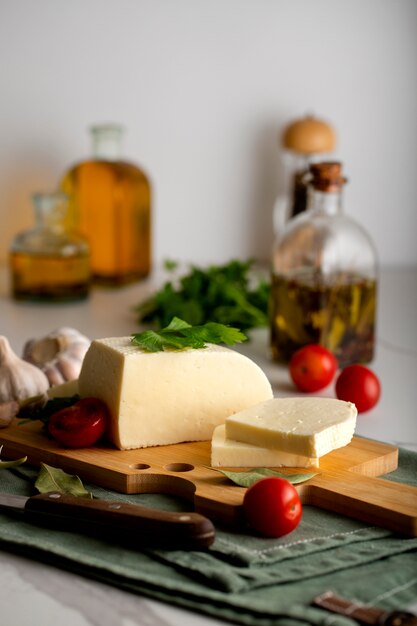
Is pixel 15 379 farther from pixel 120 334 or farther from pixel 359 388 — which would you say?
pixel 120 334

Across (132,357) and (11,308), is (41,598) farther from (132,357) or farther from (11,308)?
(11,308)

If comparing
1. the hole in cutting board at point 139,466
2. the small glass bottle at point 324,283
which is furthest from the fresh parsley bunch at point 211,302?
the hole in cutting board at point 139,466

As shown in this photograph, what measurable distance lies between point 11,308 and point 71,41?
748 millimetres

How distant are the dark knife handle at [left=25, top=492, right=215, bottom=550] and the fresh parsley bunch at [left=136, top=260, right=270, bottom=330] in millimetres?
883

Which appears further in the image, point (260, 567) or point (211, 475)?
point (211, 475)

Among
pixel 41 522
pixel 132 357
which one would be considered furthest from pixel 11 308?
pixel 41 522

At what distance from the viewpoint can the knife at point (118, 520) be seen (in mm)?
1007

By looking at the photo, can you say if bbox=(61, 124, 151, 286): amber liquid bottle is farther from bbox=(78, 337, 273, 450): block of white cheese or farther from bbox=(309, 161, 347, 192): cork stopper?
bbox=(78, 337, 273, 450): block of white cheese

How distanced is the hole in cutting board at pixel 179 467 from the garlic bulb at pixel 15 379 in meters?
0.29

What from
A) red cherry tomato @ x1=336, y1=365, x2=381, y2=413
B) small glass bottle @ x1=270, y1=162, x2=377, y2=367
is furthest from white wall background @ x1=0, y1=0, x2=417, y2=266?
red cherry tomato @ x1=336, y1=365, x2=381, y2=413

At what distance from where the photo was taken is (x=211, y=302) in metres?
2.05

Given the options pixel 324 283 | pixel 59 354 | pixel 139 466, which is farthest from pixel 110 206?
pixel 139 466

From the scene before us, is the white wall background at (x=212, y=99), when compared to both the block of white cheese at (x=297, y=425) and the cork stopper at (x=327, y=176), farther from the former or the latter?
the block of white cheese at (x=297, y=425)

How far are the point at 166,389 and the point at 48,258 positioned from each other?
3.50 feet
